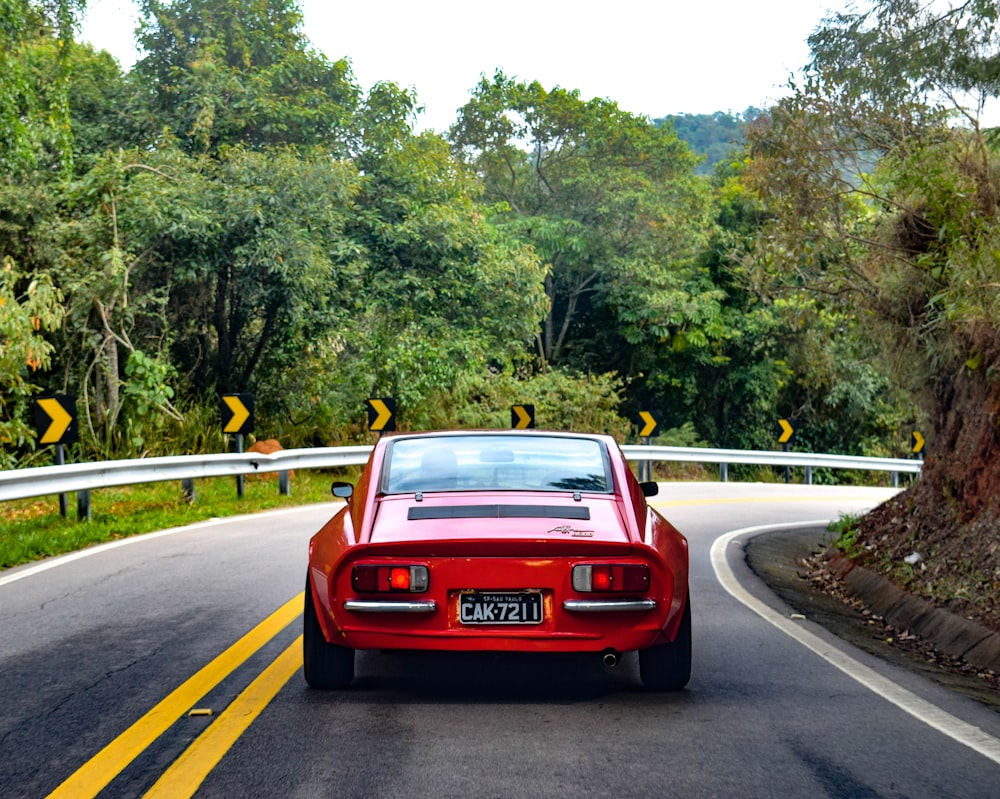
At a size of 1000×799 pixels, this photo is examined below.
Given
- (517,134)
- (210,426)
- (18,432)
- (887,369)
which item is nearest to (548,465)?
(887,369)

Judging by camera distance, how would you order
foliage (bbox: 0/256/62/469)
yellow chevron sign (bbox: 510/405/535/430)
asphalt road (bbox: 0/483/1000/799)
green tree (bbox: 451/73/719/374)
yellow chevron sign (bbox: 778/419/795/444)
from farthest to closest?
green tree (bbox: 451/73/719/374) < yellow chevron sign (bbox: 778/419/795/444) < yellow chevron sign (bbox: 510/405/535/430) < foliage (bbox: 0/256/62/469) < asphalt road (bbox: 0/483/1000/799)

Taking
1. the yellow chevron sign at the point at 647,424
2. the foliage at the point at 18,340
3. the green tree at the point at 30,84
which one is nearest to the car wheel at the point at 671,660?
the foliage at the point at 18,340

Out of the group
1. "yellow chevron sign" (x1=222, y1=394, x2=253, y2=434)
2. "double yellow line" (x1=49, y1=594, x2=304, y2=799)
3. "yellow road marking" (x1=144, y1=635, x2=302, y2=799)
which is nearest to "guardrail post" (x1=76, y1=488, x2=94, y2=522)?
"yellow chevron sign" (x1=222, y1=394, x2=253, y2=434)

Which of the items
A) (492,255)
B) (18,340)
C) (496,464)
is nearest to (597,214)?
(492,255)

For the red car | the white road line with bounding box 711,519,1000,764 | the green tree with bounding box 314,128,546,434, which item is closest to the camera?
the white road line with bounding box 711,519,1000,764

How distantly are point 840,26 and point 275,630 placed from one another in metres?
6.40

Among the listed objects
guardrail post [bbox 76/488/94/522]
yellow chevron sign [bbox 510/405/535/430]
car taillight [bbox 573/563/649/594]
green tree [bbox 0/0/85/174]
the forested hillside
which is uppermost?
the forested hillside

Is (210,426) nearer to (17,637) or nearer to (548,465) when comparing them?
(17,637)

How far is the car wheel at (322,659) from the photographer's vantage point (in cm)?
593

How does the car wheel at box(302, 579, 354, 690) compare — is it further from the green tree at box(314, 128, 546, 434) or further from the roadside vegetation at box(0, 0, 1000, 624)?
A: the green tree at box(314, 128, 546, 434)

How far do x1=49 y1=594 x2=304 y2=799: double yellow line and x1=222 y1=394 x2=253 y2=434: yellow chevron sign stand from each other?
417 inches

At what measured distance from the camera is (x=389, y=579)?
5547mm

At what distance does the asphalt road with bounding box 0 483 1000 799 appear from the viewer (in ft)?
14.9

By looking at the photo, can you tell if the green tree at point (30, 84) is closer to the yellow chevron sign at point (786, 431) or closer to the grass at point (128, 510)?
the grass at point (128, 510)
